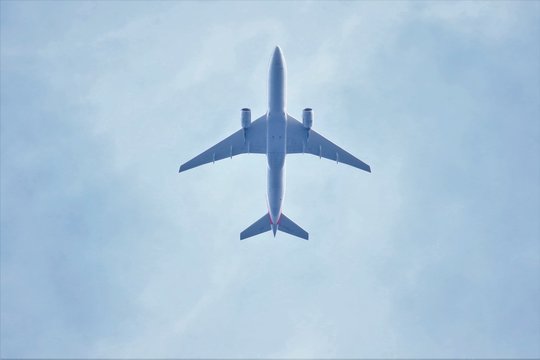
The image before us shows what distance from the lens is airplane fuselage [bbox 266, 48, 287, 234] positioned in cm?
5712

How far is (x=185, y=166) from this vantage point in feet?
221

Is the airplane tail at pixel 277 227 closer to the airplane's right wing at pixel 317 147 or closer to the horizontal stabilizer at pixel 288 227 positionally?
the horizontal stabilizer at pixel 288 227

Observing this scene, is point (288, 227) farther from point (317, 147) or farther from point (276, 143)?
point (276, 143)

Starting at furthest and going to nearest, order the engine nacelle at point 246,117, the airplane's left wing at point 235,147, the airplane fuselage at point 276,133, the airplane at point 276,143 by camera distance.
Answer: the airplane's left wing at point 235,147, the engine nacelle at point 246,117, the airplane at point 276,143, the airplane fuselage at point 276,133

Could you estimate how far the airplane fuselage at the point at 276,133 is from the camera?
57.1 m

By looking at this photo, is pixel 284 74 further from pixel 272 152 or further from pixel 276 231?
pixel 276 231

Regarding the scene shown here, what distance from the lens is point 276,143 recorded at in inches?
2421

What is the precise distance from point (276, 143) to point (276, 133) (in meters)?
1.38

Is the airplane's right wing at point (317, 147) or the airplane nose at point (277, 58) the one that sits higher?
the airplane nose at point (277, 58)

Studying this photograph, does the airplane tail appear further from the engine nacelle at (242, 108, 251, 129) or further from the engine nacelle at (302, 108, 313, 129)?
the engine nacelle at (302, 108, 313, 129)

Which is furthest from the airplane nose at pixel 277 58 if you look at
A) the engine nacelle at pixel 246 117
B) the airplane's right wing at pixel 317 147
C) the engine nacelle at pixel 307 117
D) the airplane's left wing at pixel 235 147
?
the airplane's right wing at pixel 317 147

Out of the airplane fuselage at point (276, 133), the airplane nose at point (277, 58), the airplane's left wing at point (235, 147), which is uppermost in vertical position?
the airplane nose at point (277, 58)

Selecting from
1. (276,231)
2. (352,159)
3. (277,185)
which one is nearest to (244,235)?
(276,231)

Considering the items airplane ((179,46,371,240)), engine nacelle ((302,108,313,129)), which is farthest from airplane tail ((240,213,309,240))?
engine nacelle ((302,108,313,129))
